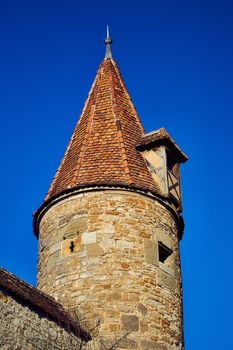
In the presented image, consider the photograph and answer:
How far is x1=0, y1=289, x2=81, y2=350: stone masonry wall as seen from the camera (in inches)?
436

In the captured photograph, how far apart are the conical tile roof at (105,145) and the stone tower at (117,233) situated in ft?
0.08

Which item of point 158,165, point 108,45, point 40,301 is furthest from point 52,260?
point 108,45

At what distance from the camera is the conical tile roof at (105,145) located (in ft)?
48.1

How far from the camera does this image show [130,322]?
12852 mm

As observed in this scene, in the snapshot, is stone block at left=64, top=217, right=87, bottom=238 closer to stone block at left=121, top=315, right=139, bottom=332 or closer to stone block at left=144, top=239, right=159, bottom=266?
stone block at left=144, top=239, right=159, bottom=266

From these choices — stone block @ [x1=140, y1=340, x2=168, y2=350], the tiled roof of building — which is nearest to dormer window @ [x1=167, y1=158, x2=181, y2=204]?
stone block @ [x1=140, y1=340, x2=168, y2=350]

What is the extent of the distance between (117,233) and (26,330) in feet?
9.55

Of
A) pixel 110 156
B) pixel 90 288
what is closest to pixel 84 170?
pixel 110 156

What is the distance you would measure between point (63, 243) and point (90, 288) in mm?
1227

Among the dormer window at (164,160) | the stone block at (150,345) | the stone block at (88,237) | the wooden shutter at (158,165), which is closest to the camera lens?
the stone block at (150,345)

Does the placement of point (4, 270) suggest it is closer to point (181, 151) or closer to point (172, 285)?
point (172, 285)

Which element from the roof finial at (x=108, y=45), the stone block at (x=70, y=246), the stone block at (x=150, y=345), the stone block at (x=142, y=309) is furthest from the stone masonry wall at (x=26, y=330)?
the roof finial at (x=108, y=45)

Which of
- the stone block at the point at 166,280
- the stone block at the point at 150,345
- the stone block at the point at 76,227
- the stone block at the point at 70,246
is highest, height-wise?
the stone block at the point at 76,227

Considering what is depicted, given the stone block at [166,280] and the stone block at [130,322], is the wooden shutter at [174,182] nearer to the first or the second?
the stone block at [166,280]
